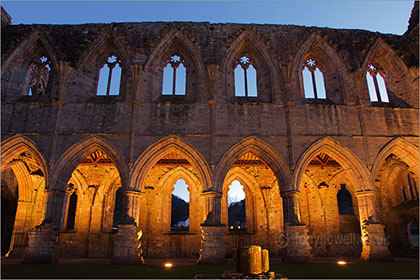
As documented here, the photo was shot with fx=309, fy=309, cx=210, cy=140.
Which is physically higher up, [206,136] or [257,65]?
[257,65]

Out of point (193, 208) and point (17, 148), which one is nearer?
point (17, 148)

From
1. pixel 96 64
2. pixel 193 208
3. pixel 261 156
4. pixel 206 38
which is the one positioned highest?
pixel 206 38

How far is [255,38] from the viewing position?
42.5 ft

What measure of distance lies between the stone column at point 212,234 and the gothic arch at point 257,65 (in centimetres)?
413

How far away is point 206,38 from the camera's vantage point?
13.1 metres

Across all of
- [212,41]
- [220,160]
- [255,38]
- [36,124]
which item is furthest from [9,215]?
[255,38]

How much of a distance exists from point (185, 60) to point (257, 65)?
3.08 m

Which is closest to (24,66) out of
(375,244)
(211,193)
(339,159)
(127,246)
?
(127,246)

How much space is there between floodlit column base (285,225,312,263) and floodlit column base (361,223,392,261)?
206 centimetres

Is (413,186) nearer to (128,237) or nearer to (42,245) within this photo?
(128,237)

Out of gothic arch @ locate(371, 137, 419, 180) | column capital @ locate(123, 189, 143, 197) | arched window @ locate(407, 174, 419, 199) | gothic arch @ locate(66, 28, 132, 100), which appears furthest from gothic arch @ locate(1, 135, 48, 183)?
arched window @ locate(407, 174, 419, 199)

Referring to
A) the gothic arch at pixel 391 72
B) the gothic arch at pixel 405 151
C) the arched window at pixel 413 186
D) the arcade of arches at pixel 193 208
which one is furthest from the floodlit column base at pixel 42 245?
the arched window at pixel 413 186

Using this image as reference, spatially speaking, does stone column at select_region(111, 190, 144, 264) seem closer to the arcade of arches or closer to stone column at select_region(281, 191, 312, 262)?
Result: the arcade of arches

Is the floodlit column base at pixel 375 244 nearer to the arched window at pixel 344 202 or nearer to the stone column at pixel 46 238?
the stone column at pixel 46 238
